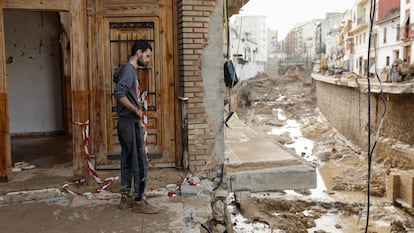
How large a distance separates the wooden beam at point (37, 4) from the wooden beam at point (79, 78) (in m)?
0.13

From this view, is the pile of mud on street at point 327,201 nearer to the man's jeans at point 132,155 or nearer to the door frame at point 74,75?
the man's jeans at point 132,155

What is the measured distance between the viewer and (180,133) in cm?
689

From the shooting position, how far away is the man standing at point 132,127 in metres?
4.88

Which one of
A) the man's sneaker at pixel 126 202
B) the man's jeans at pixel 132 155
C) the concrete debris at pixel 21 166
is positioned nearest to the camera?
the man's jeans at pixel 132 155

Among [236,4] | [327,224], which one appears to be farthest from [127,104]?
[327,224]

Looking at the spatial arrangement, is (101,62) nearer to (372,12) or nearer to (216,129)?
(216,129)

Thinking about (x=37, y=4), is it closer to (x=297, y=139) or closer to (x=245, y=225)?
(x=245, y=225)

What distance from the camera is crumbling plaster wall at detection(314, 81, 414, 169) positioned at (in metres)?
16.8

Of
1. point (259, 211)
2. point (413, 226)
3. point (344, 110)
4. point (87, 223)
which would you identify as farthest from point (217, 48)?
point (344, 110)

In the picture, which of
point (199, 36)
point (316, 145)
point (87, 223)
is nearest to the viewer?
point (87, 223)

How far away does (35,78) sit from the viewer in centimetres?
1051

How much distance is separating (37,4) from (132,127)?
2.68m

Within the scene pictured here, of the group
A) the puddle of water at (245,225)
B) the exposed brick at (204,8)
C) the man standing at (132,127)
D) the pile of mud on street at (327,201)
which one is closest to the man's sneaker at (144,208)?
the man standing at (132,127)

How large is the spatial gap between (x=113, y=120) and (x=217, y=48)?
84.9 inches
